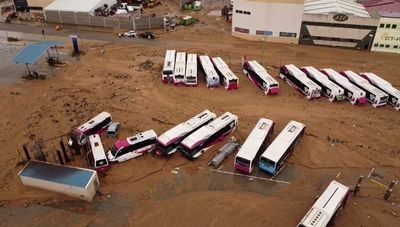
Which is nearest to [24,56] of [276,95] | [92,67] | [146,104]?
[92,67]

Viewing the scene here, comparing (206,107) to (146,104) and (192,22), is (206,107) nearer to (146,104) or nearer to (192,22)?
(146,104)

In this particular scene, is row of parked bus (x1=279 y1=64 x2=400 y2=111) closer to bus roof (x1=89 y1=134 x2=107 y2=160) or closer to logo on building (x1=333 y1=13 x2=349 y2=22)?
logo on building (x1=333 y1=13 x2=349 y2=22)

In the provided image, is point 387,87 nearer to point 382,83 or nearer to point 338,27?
point 382,83

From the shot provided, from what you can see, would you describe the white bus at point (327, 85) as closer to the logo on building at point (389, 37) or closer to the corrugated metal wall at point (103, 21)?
the logo on building at point (389, 37)

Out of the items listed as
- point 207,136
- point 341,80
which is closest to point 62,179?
point 207,136

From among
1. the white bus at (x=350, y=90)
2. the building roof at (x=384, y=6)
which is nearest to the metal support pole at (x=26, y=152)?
the white bus at (x=350, y=90)
